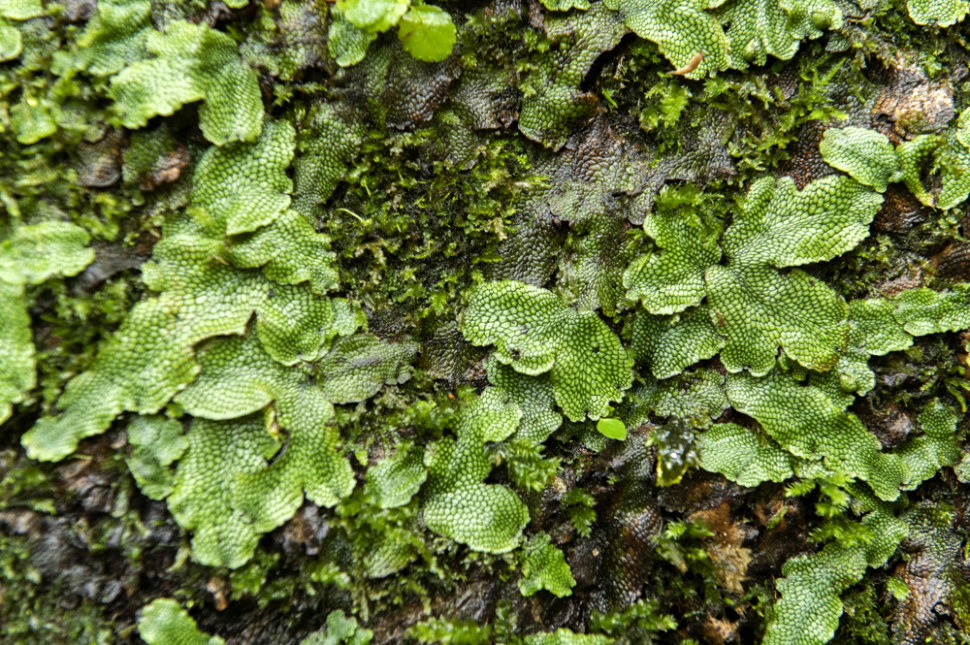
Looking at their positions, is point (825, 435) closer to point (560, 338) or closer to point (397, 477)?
point (560, 338)

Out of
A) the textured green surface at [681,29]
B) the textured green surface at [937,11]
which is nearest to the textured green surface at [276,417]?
the textured green surface at [681,29]

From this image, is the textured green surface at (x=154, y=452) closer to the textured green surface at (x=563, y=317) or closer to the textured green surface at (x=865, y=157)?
the textured green surface at (x=563, y=317)

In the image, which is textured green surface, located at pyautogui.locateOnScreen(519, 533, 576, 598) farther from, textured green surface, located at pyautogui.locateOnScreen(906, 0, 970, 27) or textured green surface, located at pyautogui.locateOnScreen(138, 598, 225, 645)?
textured green surface, located at pyautogui.locateOnScreen(906, 0, 970, 27)

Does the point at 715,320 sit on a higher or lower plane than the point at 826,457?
higher

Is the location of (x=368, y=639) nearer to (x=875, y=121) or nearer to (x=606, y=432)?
(x=606, y=432)

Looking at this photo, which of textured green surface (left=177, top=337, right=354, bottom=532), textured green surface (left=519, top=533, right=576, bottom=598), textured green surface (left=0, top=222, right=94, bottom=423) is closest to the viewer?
textured green surface (left=0, top=222, right=94, bottom=423)

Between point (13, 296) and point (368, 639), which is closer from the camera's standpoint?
point (13, 296)

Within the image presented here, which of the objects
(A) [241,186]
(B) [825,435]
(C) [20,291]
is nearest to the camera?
(C) [20,291]

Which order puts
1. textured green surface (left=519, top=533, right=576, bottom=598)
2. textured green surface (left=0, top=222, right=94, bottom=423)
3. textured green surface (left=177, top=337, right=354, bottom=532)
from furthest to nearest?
textured green surface (left=519, top=533, right=576, bottom=598) < textured green surface (left=177, top=337, right=354, bottom=532) < textured green surface (left=0, top=222, right=94, bottom=423)

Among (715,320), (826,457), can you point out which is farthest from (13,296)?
(826,457)

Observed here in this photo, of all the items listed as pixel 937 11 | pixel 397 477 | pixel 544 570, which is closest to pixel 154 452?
pixel 397 477

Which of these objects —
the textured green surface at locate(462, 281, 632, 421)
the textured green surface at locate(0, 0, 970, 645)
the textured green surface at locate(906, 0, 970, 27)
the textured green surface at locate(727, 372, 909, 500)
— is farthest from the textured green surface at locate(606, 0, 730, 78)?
the textured green surface at locate(727, 372, 909, 500)
